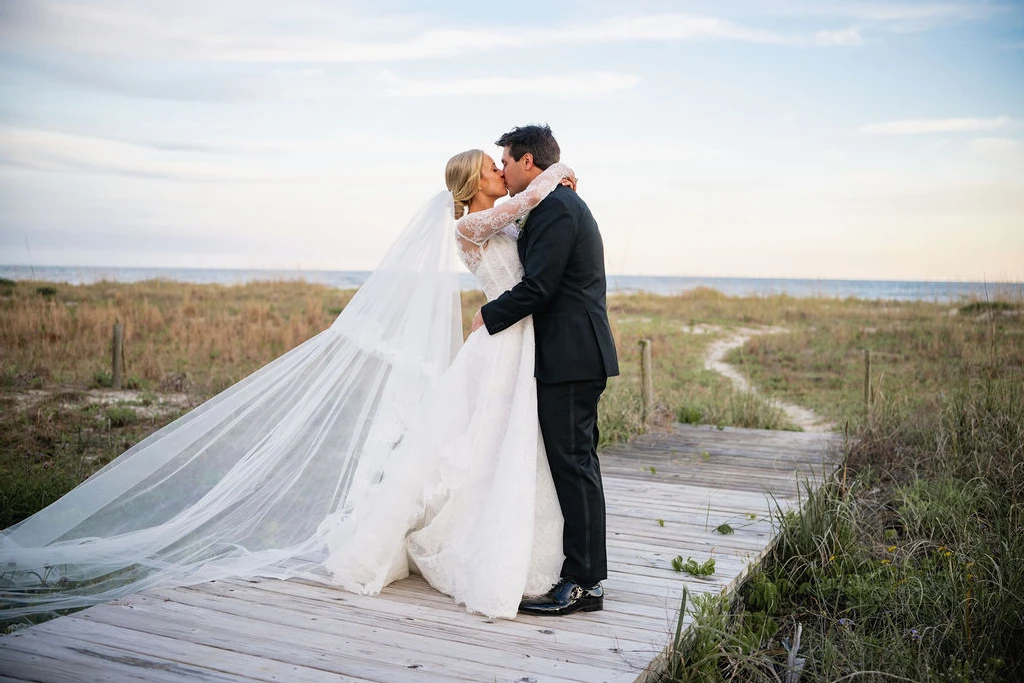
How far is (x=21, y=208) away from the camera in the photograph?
1168cm

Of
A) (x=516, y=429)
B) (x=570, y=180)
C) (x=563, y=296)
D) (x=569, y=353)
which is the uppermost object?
(x=570, y=180)

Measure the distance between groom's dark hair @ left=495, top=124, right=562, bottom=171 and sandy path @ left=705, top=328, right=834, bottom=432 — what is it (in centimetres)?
676

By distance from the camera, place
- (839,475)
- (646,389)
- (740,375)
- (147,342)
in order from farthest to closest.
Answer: (740,375) → (147,342) → (646,389) → (839,475)

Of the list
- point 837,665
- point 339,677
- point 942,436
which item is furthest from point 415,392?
point 942,436

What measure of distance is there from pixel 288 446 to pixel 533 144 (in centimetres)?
197

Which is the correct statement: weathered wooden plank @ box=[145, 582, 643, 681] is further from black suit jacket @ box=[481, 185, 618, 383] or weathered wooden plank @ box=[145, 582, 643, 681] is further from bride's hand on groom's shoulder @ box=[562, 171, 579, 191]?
bride's hand on groom's shoulder @ box=[562, 171, 579, 191]

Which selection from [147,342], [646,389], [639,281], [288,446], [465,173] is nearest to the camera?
[465,173]

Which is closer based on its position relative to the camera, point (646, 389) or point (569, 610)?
point (569, 610)

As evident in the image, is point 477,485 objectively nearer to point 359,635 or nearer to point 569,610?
point 569,610

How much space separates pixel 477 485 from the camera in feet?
12.0

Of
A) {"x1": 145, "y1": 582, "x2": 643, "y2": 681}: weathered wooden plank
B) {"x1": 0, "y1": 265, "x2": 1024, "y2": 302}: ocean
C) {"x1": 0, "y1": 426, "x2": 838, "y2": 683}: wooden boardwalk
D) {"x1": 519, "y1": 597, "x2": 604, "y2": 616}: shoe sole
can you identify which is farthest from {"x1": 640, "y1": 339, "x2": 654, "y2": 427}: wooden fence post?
{"x1": 0, "y1": 265, "x2": 1024, "y2": 302}: ocean

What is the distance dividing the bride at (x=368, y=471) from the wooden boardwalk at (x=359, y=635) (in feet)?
0.59

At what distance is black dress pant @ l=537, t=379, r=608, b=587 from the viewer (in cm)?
349

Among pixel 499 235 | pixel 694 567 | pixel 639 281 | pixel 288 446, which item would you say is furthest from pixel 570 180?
pixel 639 281
